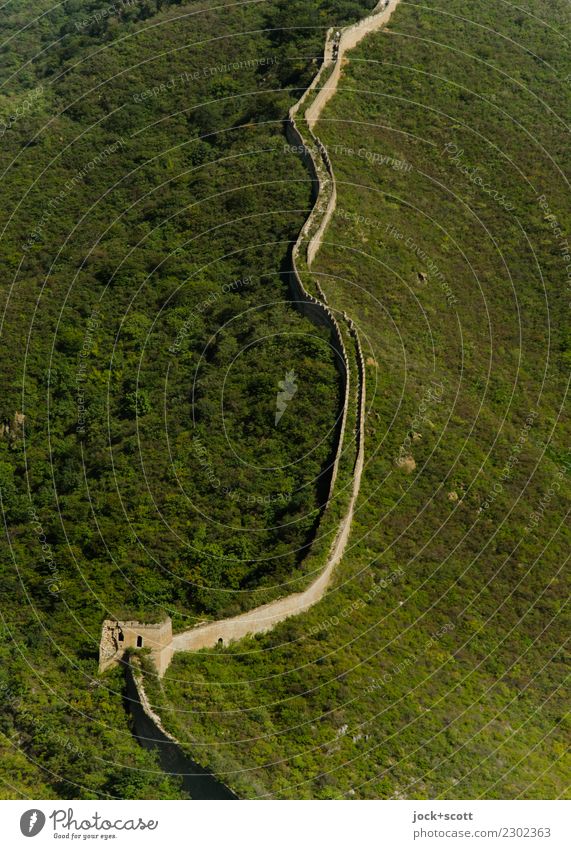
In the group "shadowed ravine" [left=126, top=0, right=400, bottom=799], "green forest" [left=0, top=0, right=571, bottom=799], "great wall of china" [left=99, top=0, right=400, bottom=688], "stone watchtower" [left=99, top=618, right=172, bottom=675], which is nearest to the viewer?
"shadowed ravine" [left=126, top=0, right=400, bottom=799]

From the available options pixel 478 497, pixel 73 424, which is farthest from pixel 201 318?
pixel 478 497

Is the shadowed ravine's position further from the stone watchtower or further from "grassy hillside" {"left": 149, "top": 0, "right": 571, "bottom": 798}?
"grassy hillside" {"left": 149, "top": 0, "right": 571, "bottom": 798}

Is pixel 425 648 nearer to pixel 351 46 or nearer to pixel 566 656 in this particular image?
pixel 566 656

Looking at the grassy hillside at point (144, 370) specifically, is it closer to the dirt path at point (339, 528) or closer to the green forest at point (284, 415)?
the green forest at point (284, 415)

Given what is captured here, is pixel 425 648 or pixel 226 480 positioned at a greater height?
pixel 226 480

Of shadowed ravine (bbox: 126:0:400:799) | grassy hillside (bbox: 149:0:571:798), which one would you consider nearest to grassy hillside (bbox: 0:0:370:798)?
shadowed ravine (bbox: 126:0:400:799)

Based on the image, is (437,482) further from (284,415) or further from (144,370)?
(144,370)

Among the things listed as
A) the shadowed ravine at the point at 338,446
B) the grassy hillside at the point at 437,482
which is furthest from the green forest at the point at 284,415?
the shadowed ravine at the point at 338,446
